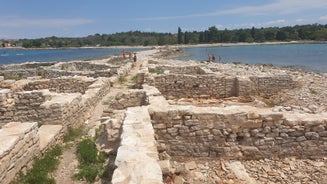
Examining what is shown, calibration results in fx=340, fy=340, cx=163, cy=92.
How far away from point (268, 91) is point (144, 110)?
10.0m

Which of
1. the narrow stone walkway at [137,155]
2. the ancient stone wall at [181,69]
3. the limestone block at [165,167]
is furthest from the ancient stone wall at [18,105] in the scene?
the ancient stone wall at [181,69]

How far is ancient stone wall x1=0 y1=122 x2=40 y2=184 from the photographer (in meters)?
5.71

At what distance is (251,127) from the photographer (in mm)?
7469

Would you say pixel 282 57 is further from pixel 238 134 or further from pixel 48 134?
pixel 48 134

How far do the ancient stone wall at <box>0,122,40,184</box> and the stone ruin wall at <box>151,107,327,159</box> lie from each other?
2531 mm

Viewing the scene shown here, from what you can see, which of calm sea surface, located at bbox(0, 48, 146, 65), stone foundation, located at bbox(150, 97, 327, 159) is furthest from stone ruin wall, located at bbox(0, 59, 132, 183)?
calm sea surface, located at bbox(0, 48, 146, 65)

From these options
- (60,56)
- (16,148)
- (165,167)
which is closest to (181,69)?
(165,167)

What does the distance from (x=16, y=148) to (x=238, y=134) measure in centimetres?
452

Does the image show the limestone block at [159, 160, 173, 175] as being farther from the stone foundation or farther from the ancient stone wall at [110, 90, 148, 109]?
the ancient stone wall at [110, 90, 148, 109]

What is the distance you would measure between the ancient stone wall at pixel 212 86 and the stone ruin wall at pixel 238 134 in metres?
8.17

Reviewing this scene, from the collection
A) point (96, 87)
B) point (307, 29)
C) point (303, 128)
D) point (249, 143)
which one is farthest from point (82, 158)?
point (307, 29)

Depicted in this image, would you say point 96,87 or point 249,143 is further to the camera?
point 96,87

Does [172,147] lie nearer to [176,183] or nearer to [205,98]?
[176,183]

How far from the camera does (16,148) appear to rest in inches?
240
